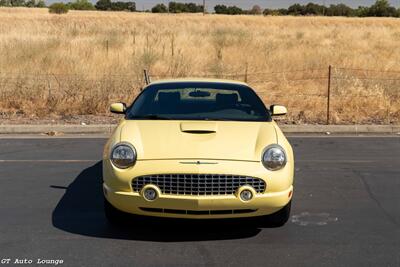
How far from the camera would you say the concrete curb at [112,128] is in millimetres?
11016

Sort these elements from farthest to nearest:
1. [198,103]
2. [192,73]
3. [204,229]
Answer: [192,73] → [198,103] → [204,229]

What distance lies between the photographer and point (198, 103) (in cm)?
606

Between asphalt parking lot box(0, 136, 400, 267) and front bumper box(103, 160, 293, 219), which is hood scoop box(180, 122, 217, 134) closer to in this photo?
front bumper box(103, 160, 293, 219)

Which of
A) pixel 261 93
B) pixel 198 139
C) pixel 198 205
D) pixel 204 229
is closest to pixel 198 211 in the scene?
pixel 198 205

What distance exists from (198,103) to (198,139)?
1208 millimetres

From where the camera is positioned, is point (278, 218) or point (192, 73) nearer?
point (278, 218)

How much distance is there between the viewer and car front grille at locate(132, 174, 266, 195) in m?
4.54

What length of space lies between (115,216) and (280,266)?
1.56 m

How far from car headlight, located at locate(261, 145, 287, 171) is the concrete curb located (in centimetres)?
642

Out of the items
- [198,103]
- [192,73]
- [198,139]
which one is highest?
[198,103]

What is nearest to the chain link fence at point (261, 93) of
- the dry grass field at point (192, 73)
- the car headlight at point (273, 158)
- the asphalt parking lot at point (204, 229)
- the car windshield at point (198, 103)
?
the dry grass field at point (192, 73)

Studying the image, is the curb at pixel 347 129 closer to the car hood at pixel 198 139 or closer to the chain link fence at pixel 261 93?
the chain link fence at pixel 261 93

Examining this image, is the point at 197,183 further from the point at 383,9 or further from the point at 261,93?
the point at 383,9

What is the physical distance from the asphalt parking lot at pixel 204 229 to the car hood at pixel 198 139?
0.63 meters
